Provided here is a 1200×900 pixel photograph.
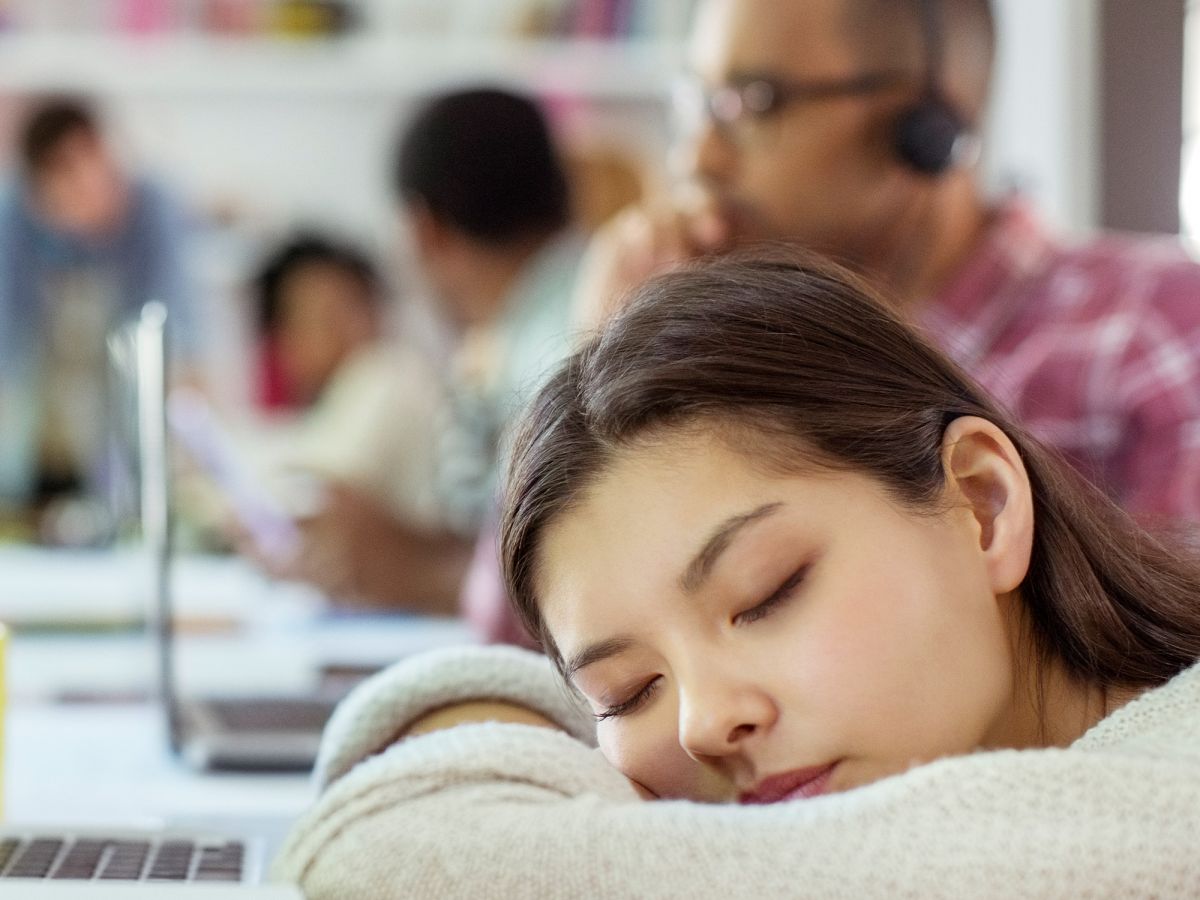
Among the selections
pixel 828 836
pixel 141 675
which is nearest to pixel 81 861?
pixel 828 836

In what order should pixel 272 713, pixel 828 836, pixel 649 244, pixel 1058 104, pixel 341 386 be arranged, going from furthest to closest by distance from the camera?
pixel 341 386
pixel 1058 104
pixel 649 244
pixel 272 713
pixel 828 836

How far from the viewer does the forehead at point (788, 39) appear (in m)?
1.88

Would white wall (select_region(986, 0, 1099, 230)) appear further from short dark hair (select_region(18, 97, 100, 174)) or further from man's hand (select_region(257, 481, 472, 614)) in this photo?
short dark hair (select_region(18, 97, 100, 174))

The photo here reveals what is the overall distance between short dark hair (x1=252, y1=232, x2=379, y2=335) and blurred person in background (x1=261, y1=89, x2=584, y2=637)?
4.46ft

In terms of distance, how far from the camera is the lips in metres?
0.73

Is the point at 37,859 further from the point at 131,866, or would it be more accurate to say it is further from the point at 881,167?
the point at 881,167

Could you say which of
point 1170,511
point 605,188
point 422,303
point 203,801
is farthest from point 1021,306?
point 422,303

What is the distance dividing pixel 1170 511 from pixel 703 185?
635 mm

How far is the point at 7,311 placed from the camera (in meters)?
4.17

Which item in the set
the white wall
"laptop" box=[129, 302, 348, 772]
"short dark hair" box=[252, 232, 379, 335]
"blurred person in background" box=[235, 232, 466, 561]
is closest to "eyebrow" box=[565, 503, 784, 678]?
"laptop" box=[129, 302, 348, 772]

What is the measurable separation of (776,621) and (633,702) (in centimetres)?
11

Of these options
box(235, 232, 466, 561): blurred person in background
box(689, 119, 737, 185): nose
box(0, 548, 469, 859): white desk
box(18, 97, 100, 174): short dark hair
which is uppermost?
box(689, 119, 737, 185): nose

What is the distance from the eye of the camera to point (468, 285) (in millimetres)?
2762

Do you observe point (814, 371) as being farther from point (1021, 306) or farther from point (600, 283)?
point (600, 283)
